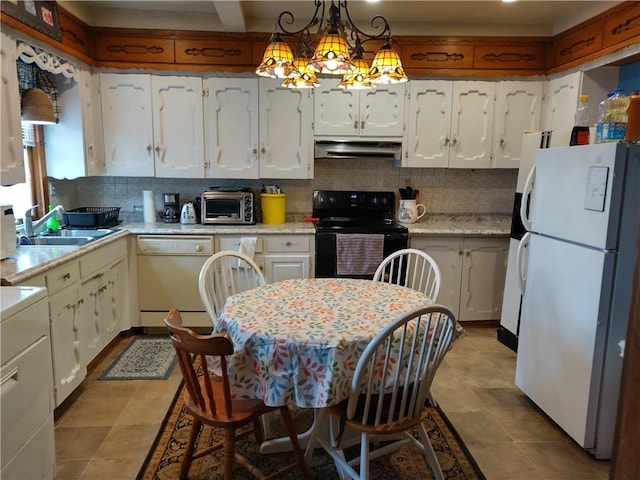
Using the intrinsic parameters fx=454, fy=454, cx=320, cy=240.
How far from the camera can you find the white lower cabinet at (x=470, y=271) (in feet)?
12.2

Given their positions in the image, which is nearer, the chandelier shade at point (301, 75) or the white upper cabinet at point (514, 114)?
the chandelier shade at point (301, 75)

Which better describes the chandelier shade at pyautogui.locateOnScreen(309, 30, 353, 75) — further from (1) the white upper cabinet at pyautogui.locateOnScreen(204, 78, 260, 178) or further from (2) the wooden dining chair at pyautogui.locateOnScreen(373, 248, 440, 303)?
(1) the white upper cabinet at pyautogui.locateOnScreen(204, 78, 260, 178)

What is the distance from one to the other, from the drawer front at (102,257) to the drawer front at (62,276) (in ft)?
0.26

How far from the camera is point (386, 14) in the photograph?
11.5ft

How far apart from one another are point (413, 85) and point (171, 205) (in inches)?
88.8

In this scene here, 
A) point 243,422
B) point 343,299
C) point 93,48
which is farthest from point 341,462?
point 93,48

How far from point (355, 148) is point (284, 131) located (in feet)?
1.99

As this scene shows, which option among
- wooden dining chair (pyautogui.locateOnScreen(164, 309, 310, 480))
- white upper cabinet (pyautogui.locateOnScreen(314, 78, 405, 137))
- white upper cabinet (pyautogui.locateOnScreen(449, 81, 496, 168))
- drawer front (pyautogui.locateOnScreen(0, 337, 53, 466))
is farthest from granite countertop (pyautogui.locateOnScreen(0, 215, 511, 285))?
wooden dining chair (pyautogui.locateOnScreen(164, 309, 310, 480))

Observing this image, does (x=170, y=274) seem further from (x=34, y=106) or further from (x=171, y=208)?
(x=34, y=106)

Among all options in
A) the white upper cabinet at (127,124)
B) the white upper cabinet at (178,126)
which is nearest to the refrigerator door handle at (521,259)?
the white upper cabinet at (178,126)

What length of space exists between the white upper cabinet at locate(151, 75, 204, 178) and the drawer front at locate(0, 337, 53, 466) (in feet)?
6.77

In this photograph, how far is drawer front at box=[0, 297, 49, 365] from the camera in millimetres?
1627

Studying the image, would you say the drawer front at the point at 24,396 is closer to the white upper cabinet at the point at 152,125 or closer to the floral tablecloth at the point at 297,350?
the floral tablecloth at the point at 297,350

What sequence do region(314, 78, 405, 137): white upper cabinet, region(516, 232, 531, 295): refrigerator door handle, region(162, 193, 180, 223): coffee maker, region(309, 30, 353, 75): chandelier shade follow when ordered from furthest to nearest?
region(162, 193, 180, 223): coffee maker → region(314, 78, 405, 137): white upper cabinet → region(516, 232, 531, 295): refrigerator door handle → region(309, 30, 353, 75): chandelier shade
